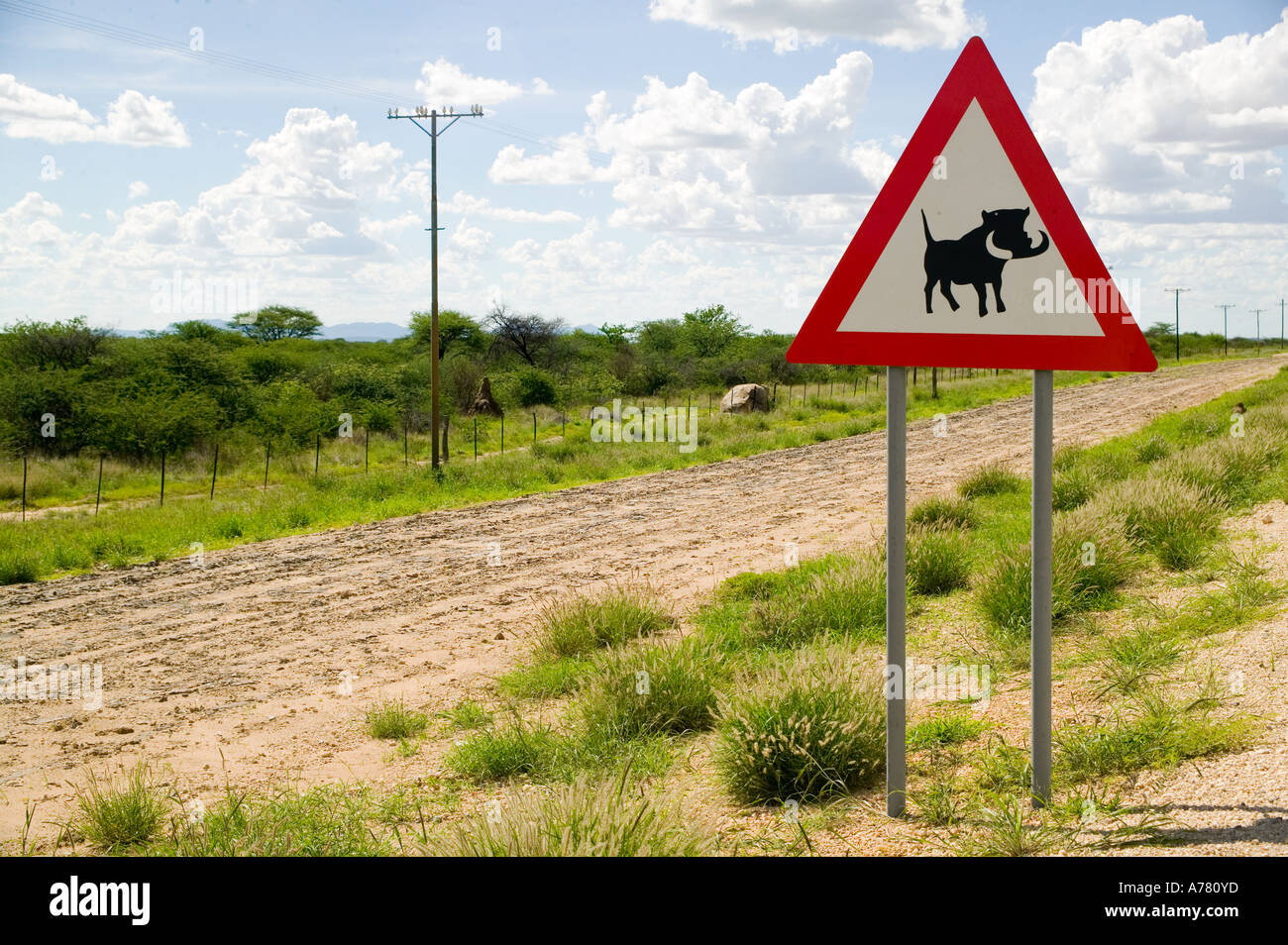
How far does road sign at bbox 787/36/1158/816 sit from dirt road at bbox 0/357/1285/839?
3764mm

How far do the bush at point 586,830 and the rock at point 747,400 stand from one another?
3488cm

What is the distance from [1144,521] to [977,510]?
419 centimetres

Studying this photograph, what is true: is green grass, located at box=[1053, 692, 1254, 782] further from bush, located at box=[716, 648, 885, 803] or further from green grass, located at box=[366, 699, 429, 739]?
green grass, located at box=[366, 699, 429, 739]

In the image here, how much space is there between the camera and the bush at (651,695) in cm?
546

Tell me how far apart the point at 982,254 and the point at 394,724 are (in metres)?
4.75

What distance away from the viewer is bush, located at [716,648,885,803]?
4180 mm

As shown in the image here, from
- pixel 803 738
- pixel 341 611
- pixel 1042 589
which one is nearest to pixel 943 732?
pixel 803 738

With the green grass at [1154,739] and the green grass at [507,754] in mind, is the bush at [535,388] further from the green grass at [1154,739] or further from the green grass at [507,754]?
the green grass at [1154,739]

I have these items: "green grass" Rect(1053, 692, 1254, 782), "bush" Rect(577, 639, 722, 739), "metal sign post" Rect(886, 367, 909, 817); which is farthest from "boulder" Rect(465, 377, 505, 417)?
"metal sign post" Rect(886, 367, 909, 817)

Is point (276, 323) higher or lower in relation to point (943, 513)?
higher

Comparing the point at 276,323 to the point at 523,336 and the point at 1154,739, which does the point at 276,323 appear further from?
the point at 1154,739

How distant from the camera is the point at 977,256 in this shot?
10.4 ft

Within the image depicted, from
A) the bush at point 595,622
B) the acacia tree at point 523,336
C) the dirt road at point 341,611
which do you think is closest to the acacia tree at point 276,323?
the acacia tree at point 523,336
